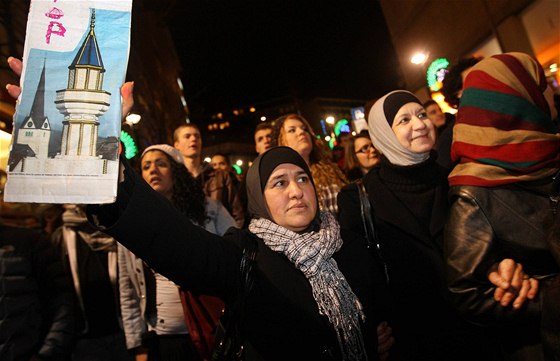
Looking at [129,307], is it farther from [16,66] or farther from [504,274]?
[504,274]

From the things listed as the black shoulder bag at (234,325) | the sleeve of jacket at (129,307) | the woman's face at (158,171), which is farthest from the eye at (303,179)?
the sleeve of jacket at (129,307)

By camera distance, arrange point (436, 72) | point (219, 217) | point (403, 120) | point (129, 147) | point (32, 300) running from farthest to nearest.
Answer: point (436, 72) < point (129, 147) < point (219, 217) < point (403, 120) < point (32, 300)

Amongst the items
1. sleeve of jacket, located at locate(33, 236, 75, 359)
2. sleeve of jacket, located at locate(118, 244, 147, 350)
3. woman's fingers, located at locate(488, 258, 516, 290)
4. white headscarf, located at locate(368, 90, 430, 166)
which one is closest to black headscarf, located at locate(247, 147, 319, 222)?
white headscarf, located at locate(368, 90, 430, 166)

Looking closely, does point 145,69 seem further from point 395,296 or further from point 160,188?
point 395,296

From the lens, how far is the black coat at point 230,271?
1295 millimetres

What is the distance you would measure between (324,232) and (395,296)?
749mm

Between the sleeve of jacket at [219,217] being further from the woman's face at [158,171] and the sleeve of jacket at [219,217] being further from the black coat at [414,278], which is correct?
the black coat at [414,278]

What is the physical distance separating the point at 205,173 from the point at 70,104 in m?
3.88

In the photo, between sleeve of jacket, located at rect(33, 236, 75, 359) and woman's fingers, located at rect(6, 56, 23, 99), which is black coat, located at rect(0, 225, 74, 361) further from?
woman's fingers, located at rect(6, 56, 23, 99)

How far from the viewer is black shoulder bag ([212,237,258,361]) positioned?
166 cm

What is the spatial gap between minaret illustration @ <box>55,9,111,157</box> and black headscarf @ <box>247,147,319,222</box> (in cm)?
125

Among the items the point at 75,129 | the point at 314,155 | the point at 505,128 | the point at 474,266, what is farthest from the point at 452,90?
the point at 75,129

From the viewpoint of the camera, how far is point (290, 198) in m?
2.11

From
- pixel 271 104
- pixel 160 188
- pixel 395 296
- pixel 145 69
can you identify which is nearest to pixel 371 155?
pixel 395 296
